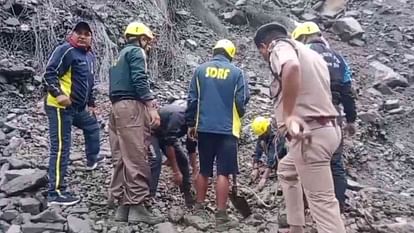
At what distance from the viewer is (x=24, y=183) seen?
6.02 metres

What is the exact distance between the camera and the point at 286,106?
419 centimetres

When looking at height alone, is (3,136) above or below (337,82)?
below

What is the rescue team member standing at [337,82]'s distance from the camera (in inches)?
218

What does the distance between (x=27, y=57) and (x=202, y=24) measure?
4631mm

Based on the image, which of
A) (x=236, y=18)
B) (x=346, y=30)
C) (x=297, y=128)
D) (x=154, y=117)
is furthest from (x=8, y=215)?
(x=346, y=30)

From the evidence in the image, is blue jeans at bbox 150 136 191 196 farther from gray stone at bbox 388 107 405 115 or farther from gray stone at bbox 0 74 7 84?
gray stone at bbox 388 107 405 115

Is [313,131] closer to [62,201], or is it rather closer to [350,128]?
[350,128]

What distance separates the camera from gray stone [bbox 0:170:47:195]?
596 centimetres

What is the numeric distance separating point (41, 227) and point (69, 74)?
1.49 metres

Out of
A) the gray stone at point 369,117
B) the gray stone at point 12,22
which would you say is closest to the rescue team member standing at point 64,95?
the gray stone at point 12,22

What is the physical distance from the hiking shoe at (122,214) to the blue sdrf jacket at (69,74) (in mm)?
1112

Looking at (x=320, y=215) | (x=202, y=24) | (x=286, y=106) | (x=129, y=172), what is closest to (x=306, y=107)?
(x=286, y=106)

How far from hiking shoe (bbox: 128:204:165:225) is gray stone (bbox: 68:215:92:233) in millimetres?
377

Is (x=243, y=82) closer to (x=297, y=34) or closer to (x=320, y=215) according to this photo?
(x=297, y=34)
